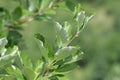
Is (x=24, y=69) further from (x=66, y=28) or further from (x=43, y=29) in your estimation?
(x=43, y=29)

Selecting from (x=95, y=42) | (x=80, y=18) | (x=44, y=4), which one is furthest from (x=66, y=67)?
(x=95, y=42)

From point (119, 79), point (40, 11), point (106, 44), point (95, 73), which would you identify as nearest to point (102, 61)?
point (95, 73)

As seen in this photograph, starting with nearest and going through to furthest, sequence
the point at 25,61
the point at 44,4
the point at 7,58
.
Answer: the point at 7,58 → the point at 25,61 → the point at 44,4

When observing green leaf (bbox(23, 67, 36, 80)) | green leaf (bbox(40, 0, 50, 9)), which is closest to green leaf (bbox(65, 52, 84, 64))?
green leaf (bbox(23, 67, 36, 80))

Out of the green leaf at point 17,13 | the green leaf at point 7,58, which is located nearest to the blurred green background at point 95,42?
the green leaf at point 17,13

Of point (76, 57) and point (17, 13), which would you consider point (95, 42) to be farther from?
point (76, 57)

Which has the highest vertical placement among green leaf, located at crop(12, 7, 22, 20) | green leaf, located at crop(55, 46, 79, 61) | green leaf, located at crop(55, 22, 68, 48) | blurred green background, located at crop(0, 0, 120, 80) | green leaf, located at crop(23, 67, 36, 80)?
blurred green background, located at crop(0, 0, 120, 80)

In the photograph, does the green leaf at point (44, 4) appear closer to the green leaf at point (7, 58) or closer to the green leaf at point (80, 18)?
the green leaf at point (80, 18)

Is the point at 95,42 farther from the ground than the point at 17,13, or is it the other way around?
the point at 95,42

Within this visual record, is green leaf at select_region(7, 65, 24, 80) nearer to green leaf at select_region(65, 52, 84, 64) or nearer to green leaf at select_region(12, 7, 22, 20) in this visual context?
green leaf at select_region(65, 52, 84, 64)
